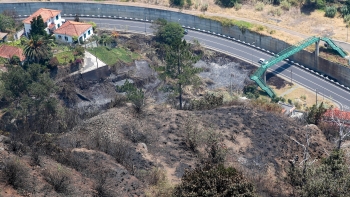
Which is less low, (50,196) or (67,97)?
(50,196)

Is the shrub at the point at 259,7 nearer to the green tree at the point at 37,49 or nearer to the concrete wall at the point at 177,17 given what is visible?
the concrete wall at the point at 177,17

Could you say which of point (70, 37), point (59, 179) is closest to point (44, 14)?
point (70, 37)

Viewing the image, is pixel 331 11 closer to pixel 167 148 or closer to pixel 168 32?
pixel 168 32

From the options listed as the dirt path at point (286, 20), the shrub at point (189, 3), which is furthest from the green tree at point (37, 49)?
the shrub at point (189, 3)

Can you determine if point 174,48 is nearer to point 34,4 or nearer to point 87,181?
point 87,181

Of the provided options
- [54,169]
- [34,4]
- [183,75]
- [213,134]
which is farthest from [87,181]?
[34,4]

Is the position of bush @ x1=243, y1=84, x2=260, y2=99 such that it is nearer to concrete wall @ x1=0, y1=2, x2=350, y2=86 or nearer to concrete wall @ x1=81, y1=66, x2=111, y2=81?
concrete wall @ x1=0, y1=2, x2=350, y2=86

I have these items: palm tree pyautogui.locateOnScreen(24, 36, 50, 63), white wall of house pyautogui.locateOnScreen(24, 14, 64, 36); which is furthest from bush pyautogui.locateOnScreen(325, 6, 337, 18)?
palm tree pyautogui.locateOnScreen(24, 36, 50, 63)

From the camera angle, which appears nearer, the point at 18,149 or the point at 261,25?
the point at 18,149
